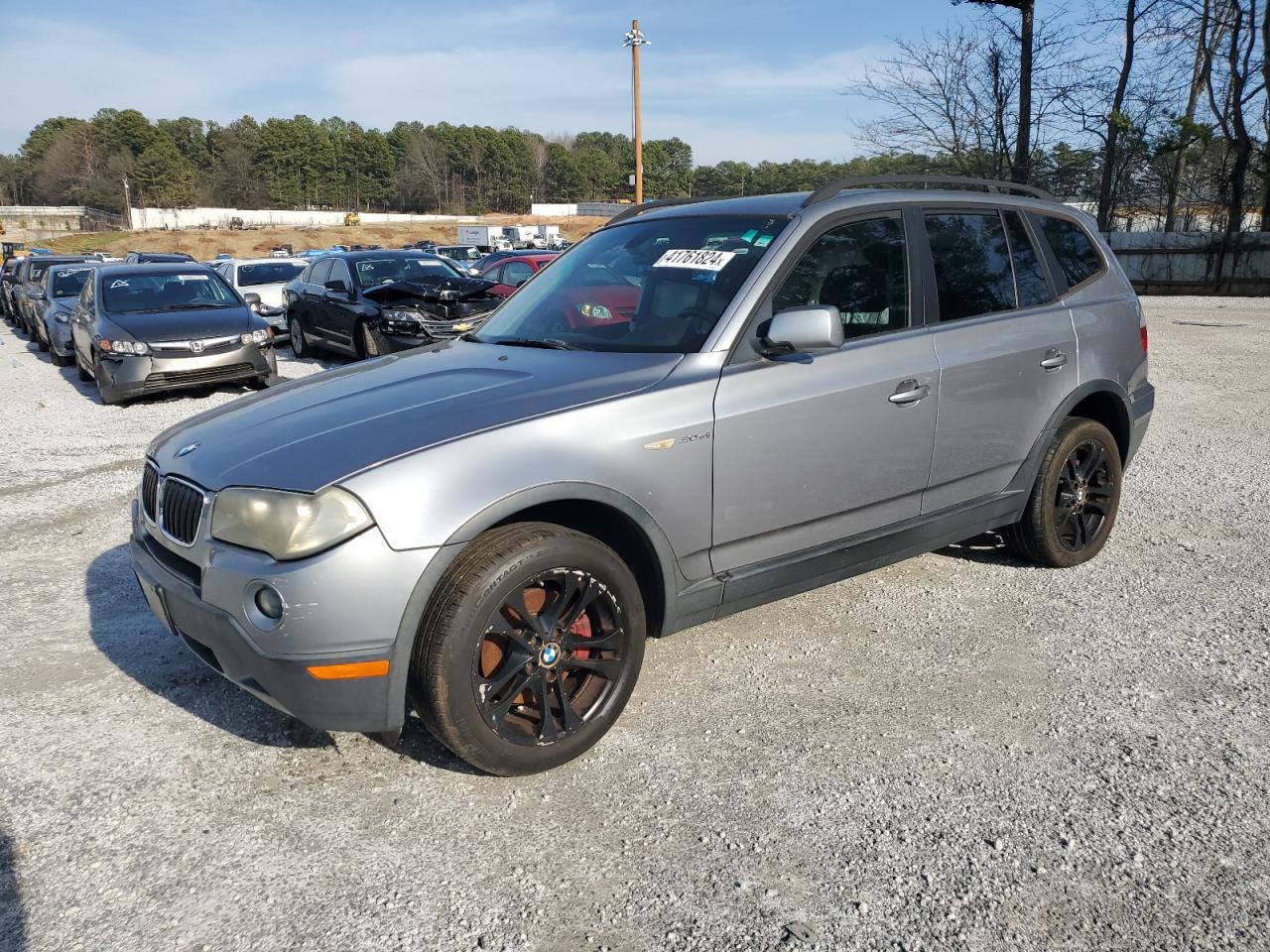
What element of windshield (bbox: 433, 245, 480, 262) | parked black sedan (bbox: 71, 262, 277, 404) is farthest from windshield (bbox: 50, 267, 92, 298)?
windshield (bbox: 433, 245, 480, 262)

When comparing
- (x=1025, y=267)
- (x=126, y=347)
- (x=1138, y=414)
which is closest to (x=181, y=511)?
(x=1025, y=267)

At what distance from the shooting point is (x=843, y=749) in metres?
3.16

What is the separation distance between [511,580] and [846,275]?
1902mm

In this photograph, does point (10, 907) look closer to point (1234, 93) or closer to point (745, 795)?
point (745, 795)

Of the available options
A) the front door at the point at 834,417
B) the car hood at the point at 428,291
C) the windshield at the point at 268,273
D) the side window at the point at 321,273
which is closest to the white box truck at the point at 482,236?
the windshield at the point at 268,273

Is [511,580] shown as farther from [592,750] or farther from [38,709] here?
[38,709]

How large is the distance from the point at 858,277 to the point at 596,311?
107 centimetres

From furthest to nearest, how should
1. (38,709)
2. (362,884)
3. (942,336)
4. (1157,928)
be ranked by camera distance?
(942,336)
(38,709)
(362,884)
(1157,928)

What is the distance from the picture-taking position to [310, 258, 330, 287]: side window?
13.3 metres

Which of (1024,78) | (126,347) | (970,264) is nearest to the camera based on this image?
(970,264)

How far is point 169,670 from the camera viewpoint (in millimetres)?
3867

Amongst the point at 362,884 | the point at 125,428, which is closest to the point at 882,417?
the point at 362,884

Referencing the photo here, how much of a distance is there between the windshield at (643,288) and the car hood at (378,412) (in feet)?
0.56

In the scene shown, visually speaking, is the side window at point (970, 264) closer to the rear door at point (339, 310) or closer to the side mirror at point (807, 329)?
the side mirror at point (807, 329)
